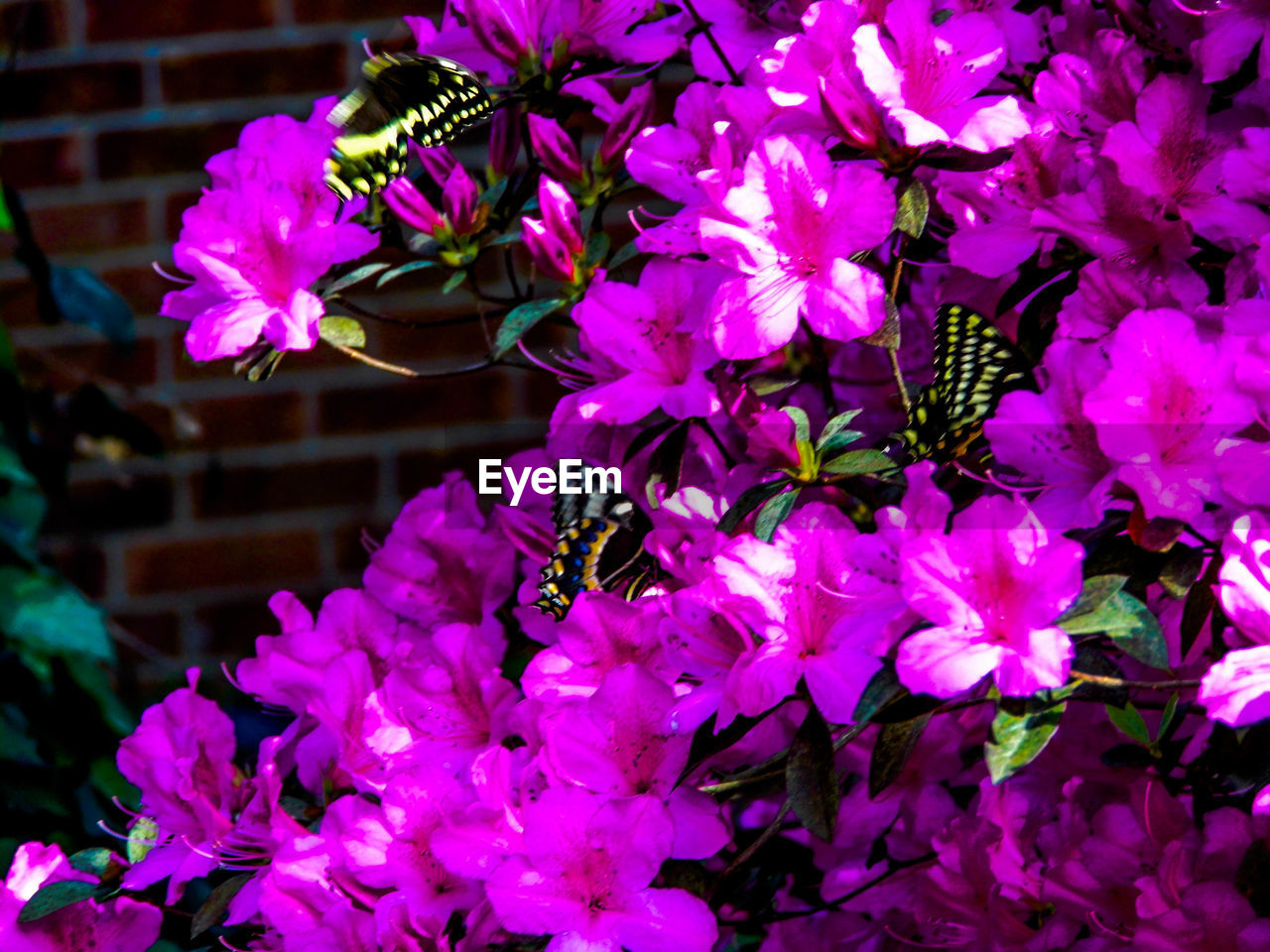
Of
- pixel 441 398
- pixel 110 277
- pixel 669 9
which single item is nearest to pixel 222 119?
pixel 110 277

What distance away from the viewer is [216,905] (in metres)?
0.67

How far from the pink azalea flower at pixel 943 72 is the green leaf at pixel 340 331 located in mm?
307

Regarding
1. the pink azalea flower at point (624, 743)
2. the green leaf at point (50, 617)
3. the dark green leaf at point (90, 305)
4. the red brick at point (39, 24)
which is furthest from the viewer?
the red brick at point (39, 24)

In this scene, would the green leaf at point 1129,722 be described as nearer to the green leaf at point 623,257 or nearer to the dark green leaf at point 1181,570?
the dark green leaf at point 1181,570

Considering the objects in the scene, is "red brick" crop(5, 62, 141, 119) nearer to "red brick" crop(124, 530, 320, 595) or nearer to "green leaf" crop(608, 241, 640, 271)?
"red brick" crop(124, 530, 320, 595)

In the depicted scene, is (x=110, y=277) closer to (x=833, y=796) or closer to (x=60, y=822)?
(x=60, y=822)

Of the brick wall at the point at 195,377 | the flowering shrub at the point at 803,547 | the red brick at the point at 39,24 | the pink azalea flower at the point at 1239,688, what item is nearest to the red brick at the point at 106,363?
Result: the brick wall at the point at 195,377

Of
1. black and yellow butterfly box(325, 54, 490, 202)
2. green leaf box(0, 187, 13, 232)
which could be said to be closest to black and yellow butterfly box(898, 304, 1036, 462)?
black and yellow butterfly box(325, 54, 490, 202)

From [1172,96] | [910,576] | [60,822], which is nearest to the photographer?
[910,576]

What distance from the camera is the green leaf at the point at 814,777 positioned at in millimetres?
546

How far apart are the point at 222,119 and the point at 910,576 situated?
1.33 metres

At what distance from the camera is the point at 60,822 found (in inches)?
39.0

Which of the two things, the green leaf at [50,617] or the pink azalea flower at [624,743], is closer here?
the pink azalea flower at [624,743]

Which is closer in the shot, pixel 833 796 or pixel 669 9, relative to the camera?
pixel 833 796
